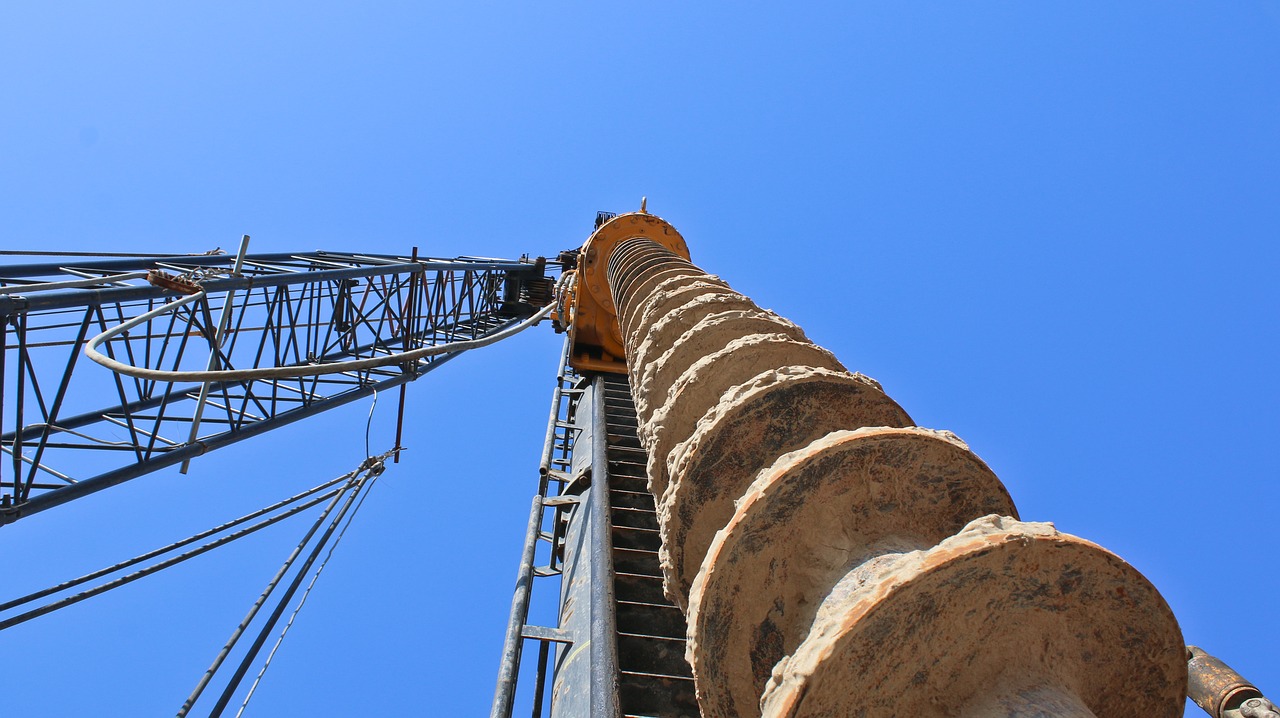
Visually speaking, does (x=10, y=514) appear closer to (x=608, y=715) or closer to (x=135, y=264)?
(x=135, y=264)

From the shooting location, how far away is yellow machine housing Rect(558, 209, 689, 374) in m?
13.0

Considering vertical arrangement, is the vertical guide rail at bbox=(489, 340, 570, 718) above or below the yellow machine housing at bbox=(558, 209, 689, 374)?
below

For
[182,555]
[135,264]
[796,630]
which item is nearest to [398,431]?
[182,555]

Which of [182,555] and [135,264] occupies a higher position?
[135,264]

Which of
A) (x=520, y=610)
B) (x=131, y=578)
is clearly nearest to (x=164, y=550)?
(x=131, y=578)

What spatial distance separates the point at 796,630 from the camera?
9.30 ft

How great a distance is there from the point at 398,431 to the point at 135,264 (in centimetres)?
472

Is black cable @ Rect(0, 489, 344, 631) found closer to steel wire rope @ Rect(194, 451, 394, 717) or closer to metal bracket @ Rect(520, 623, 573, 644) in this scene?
steel wire rope @ Rect(194, 451, 394, 717)

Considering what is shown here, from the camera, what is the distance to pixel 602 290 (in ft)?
43.4

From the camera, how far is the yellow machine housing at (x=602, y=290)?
42.8ft


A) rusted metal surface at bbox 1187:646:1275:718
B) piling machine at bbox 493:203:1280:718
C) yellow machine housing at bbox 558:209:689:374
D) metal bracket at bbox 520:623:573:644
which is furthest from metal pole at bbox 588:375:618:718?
yellow machine housing at bbox 558:209:689:374

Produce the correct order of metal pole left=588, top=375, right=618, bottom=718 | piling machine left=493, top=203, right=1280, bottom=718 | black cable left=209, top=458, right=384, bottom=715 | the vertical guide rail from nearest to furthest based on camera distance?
piling machine left=493, top=203, right=1280, bottom=718, metal pole left=588, top=375, right=618, bottom=718, the vertical guide rail, black cable left=209, top=458, right=384, bottom=715

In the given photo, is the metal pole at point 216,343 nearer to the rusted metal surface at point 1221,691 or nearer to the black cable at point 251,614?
the black cable at point 251,614

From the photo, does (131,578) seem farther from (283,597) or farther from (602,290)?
(602,290)
